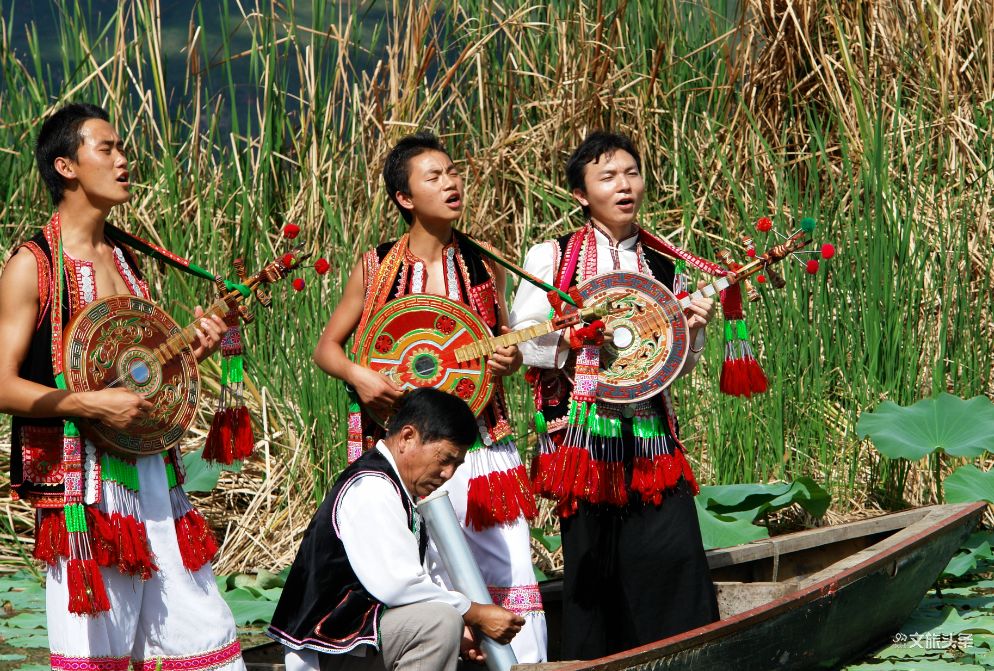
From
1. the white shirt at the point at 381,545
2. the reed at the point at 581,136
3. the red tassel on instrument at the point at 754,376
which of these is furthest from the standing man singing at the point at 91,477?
the reed at the point at 581,136

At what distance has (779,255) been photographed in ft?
11.6

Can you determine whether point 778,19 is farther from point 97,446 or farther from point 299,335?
point 97,446

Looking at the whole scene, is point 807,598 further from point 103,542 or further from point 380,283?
point 103,542

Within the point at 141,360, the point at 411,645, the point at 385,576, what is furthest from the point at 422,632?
the point at 141,360

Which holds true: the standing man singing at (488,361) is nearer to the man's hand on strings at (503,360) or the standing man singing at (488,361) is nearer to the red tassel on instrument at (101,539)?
the man's hand on strings at (503,360)

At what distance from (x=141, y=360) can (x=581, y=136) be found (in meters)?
3.79

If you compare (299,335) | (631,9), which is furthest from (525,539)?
(631,9)

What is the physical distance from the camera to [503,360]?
355cm

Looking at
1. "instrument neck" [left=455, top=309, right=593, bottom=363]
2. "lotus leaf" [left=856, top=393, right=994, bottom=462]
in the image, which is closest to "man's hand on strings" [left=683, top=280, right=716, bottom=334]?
"instrument neck" [left=455, top=309, right=593, bottom=363]

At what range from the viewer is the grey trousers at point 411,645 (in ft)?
10.00

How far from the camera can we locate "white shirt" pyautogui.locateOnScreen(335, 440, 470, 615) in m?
3.06

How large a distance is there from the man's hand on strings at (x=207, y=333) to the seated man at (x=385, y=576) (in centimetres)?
47

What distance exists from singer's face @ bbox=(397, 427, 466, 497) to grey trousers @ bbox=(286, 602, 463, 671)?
0.29 metres

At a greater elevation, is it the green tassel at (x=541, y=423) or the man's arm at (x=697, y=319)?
the man's arm at (x=697, y=319)
